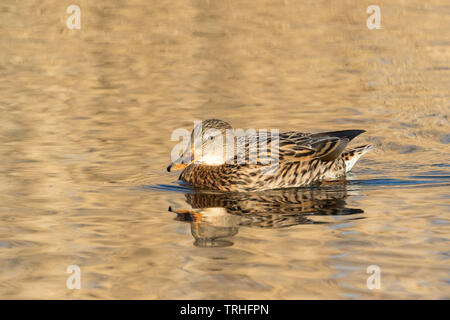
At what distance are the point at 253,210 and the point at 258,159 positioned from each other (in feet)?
4.25

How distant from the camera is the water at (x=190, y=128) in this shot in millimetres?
7004

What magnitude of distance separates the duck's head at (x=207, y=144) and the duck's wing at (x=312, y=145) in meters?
0.72

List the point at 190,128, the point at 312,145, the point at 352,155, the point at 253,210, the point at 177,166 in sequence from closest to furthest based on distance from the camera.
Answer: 1. the point at 253,210
2. the point at 177,166
3. the point at 312,145
4. the point at 352,155
5. the point at 190,128

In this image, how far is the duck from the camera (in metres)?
10.0

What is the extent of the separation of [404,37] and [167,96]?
7564 millimetres

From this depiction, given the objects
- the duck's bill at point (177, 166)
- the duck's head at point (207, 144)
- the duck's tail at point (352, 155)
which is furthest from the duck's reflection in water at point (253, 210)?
the duck's tail at point (352, 155)

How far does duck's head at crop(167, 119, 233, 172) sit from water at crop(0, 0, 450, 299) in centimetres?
46

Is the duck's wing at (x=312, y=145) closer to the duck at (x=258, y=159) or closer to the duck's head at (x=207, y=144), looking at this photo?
the duck at (x=258, y=159)

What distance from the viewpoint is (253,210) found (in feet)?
29.5

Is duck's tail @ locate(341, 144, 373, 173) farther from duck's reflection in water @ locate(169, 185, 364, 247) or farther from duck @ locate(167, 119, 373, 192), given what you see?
duck's reflection in water @ locate(169, 185, 364, 247)

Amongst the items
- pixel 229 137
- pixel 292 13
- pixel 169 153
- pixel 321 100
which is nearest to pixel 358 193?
pixel 229 137

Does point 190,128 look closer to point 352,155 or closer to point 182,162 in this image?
point 352,155

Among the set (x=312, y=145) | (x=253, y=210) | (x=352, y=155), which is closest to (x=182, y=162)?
(x=253, y=210)
